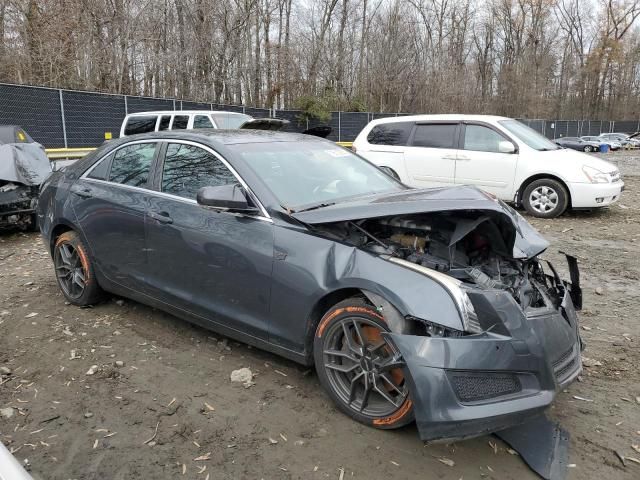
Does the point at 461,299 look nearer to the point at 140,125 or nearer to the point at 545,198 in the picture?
the point at 545,198

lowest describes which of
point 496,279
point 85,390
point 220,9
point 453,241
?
point 85,390

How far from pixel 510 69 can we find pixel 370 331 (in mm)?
54150

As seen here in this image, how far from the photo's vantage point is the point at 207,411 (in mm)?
3027

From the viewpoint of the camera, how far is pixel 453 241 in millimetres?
2820

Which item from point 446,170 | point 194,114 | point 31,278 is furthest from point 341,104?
point 31,278

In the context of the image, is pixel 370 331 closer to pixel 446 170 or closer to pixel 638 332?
pixel 638 332

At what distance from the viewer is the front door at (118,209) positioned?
3965 mm

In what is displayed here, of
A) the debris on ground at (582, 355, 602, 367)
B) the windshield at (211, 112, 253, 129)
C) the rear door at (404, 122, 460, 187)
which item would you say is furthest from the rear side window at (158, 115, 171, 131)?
the debris on ground at (582, 355, 602, 367)

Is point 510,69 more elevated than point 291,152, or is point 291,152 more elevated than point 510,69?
point 510,69

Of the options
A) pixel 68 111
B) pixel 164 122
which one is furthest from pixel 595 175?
pixel 68 111

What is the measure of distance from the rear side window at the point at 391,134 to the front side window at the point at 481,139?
1.13 meters

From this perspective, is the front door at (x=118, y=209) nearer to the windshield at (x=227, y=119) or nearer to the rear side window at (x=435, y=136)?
the rear side window at (x=435, y=136)

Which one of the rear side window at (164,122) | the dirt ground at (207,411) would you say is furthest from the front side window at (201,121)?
the dirt ground at (207,411)

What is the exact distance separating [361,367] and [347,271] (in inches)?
21.0
